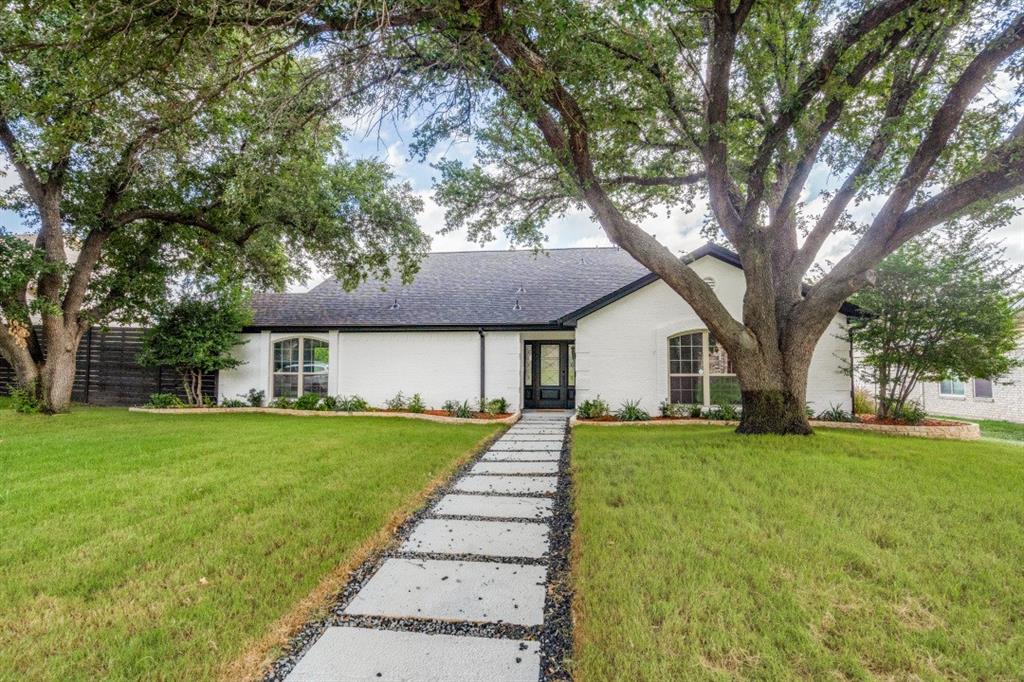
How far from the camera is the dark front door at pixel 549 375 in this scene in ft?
41.4

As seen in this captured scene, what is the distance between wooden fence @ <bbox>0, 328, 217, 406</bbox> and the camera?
512 inches

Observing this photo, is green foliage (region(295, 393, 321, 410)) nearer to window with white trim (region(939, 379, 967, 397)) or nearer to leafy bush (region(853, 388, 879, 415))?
leafy bush (region(853, 388, 879, 415))

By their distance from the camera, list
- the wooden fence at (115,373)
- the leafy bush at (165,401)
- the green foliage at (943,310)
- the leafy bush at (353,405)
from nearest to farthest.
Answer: the green foliage at (943,310)
the leafy bush at (353,405)
the leafy bush at (165,401)
the wooden fence at (115,373)

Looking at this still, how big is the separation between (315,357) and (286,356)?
899 millimetres

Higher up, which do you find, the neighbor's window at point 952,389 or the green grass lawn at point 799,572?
the neighbor's window at point 952,389

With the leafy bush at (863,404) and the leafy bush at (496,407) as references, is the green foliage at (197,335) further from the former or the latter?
the leafy bush at (863,404)

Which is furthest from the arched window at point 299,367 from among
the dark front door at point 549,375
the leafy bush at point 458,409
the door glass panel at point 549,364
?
the door glass panel at point 549,364

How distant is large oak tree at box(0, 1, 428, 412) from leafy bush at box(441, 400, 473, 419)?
12.1ft

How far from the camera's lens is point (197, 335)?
11.6 meters

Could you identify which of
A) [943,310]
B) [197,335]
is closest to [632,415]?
[943,310]

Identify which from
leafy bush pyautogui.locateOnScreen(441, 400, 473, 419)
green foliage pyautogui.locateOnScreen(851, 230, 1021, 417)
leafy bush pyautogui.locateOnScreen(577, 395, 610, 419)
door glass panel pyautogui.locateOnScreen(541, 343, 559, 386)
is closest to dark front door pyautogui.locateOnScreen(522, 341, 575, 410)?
door glass panel pyautogui.locateOnScreen(541, 343, 559, 386)

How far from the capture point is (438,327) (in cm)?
1188

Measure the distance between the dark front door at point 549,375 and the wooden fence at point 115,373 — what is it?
943 cm

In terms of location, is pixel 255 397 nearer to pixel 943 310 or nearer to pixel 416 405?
pixel 416 405
